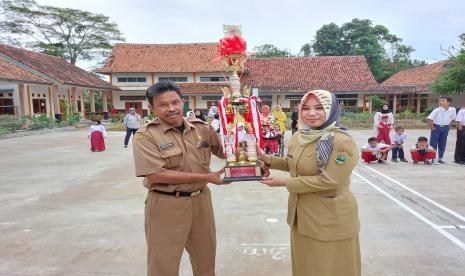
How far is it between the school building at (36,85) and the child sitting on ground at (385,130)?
17219 mm

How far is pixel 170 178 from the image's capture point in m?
2.06

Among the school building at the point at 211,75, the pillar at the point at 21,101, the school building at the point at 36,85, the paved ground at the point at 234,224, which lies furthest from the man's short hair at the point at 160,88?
the school building at the point at 211,75

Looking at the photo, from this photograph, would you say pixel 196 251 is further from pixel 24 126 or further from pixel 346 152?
pixel 24 126

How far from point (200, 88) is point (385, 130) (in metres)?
19.2

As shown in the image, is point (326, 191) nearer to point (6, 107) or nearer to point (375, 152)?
point (375, 152)

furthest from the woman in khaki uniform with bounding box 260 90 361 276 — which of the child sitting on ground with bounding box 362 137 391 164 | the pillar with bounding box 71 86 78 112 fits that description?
the pillar with bounding box 71 86 78 112

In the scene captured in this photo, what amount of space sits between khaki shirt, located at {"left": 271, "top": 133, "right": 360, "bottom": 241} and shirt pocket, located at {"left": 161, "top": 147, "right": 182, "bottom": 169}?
72cm

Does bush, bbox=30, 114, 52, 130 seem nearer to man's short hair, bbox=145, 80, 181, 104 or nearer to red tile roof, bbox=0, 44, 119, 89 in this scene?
red tile roof, bbox=0, 44, 119, 89

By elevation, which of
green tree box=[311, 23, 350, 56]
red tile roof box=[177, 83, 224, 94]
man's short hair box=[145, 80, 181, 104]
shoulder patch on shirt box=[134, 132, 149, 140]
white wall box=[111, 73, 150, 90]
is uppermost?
green tree box=[311, 23, 350, 56]

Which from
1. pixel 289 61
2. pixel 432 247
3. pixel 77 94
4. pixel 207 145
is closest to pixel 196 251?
pixel 207 145

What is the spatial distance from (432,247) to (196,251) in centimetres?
258

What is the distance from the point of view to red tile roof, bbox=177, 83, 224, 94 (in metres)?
25.5

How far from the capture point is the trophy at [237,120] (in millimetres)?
2525

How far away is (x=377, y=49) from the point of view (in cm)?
3650
